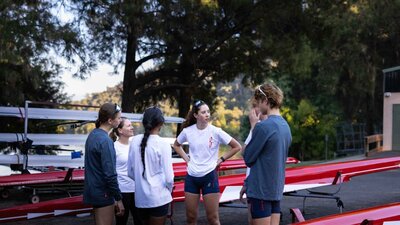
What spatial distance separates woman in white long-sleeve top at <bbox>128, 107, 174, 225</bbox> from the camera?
4801 millimetres

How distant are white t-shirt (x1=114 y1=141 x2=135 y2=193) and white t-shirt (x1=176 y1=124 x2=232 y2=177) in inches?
26.7

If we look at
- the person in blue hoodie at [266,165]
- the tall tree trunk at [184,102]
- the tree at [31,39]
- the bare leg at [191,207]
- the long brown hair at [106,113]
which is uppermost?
the tree at [31,39]

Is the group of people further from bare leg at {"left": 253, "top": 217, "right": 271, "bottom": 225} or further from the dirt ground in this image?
the dirt ground

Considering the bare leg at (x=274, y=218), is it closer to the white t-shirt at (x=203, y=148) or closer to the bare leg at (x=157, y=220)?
the bare leg at (x=157, y=220)

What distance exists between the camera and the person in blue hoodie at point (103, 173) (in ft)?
15.5

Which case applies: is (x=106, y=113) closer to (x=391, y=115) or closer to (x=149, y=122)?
(x=149, y=122)

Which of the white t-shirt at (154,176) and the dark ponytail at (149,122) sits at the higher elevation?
the dark ponytail at (149,122)

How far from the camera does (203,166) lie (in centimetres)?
577

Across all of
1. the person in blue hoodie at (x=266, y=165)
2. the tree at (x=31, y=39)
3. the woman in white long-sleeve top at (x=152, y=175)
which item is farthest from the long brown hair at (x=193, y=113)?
the tree at (x=31, y=39)

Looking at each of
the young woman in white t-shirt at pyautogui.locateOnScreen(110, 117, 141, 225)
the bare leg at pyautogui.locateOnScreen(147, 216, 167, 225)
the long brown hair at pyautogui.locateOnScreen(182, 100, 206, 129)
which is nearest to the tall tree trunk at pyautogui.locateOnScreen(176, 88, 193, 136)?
the long brown hair at pyautogui.locateOnScreen(182, 100, 206, 129)

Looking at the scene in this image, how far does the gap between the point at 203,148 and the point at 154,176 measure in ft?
3.59

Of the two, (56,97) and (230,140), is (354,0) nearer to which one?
(56,97)

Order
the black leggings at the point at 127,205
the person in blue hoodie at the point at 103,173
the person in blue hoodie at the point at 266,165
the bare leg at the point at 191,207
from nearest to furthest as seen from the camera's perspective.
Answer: the person in blue hoodie at the point at 266,165, the person in blue hoodie at the point at 103,173, the black leggings at the point at 127,205, the bare leg at the point at 191,207

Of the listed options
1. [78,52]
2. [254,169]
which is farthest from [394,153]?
[254,169]
